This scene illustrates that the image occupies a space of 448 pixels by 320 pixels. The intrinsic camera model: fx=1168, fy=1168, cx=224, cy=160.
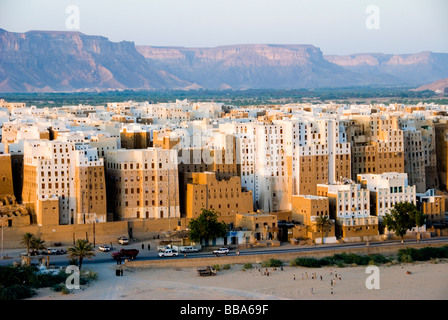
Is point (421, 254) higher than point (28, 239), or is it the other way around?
point (28, 239)

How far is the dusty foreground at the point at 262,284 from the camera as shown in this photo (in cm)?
6081

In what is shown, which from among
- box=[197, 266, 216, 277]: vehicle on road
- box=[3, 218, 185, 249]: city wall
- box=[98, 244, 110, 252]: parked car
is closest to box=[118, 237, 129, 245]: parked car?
box=[3, 218, 185, 249]: city wall

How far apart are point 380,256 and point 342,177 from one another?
42.5ft

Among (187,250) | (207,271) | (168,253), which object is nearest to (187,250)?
(187,250)

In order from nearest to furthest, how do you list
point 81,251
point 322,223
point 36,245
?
point 81,251 → point 36,245 → point 322,223

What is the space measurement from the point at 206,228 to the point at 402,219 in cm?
1310

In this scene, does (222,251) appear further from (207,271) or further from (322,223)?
(322,223)

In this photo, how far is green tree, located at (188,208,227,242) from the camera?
2891 inches

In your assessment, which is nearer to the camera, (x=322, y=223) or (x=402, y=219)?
(x=322, y=223)

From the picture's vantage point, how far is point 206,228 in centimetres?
7350

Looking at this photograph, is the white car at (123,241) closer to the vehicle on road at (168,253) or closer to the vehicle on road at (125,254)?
the vehicle on road at (168,253)

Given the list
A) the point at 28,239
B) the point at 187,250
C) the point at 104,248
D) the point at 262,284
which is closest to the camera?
the point at 262,284

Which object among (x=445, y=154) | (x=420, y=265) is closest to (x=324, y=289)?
(x=420, y=265)
